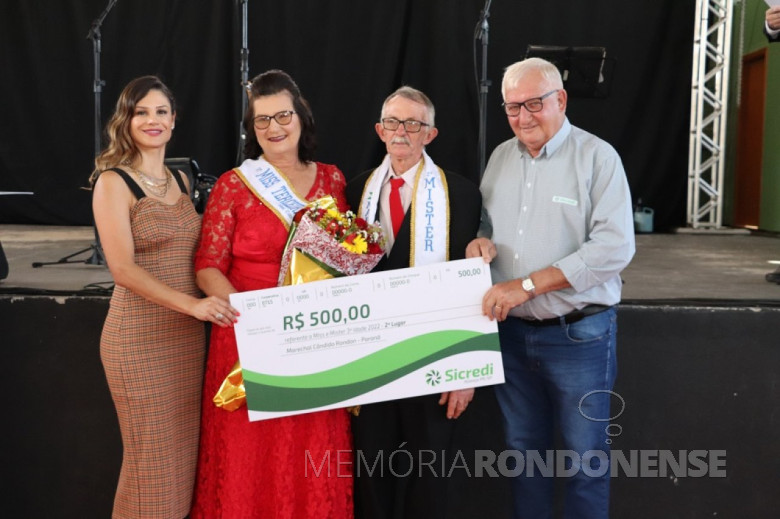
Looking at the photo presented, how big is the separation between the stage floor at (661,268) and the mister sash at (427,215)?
0.90m

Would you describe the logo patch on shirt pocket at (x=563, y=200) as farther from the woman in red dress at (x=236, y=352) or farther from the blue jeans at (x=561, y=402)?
the woman in red dress at (x=236, y=352)

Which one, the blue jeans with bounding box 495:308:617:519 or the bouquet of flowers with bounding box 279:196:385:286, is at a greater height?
the bouquet of flowers with bounding box 279:196:385:286

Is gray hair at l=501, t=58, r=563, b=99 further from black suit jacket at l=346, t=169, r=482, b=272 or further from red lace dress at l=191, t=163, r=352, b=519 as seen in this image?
red lace dress at l=191, t=163, r=352, b=519

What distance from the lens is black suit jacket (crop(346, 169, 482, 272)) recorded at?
6.23ft

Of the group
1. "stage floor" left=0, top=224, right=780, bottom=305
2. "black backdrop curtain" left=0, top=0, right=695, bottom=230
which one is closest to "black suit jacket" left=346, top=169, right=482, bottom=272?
"stage floor" left=0, top=224, right=780, bottom=305

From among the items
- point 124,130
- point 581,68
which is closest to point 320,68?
point 581,68

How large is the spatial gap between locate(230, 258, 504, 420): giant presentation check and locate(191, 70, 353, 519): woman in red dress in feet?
0.42

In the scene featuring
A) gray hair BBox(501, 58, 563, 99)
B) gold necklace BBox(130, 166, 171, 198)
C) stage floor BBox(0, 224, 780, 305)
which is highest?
gray hair BBox(501, 58, 563, 99)

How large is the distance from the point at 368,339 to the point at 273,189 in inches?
17.7

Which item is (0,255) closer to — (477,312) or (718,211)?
(477,312)

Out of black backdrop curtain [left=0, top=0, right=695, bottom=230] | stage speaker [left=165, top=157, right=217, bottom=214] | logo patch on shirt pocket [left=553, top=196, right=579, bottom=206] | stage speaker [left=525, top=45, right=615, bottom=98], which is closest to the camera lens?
logo patch on shirt pocket [left=553, top=196, right=579, bottom=206]

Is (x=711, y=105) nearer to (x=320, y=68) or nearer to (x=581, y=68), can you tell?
(x=581, y=68)

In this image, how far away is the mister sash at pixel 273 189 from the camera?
188 centimetres

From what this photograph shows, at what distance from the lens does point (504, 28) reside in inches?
256
